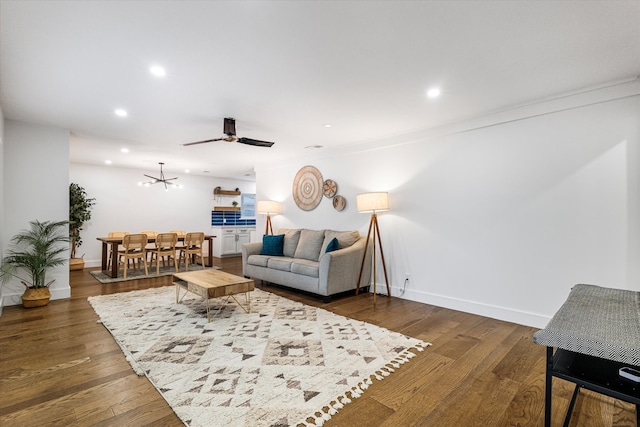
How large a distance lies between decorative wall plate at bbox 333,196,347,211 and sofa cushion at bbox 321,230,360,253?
0.49 meters

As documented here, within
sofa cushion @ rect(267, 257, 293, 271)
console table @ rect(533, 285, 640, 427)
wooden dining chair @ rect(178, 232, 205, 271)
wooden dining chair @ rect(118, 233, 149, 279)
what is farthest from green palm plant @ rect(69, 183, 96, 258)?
console table @ rect(533, 285, 640, 427)

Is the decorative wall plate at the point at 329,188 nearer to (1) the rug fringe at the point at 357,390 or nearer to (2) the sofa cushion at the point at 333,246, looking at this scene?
(2) the sofa cushion at the point at 333,246

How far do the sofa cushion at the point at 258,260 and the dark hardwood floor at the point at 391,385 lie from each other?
2347mm

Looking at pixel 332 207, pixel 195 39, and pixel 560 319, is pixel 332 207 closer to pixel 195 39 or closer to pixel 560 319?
pixel 195 39

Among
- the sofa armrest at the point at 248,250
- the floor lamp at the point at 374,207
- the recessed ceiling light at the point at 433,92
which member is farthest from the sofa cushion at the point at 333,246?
the recessed ceiling light at the point at 433,92

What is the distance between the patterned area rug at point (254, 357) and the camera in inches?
72.0

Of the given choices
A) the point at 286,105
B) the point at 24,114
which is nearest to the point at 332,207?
the point at 286,105

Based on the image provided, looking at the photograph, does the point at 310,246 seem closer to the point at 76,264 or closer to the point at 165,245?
the point at 165,245

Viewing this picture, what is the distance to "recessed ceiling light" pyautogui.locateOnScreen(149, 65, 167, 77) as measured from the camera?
2.52m

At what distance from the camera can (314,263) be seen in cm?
443

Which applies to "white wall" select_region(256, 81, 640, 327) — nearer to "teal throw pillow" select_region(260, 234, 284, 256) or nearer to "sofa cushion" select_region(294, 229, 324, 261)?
"sofa cushion" select_region(294, 229, 324, 261)

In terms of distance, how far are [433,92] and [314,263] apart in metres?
2.69

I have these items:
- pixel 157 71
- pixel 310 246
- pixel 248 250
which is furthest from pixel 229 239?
pixel 157 71

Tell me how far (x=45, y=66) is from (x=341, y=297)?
4.05 meters
